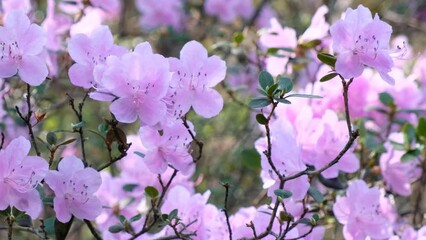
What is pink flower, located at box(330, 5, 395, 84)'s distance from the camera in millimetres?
1372

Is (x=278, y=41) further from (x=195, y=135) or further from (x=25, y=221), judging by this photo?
(x=25, y=221)

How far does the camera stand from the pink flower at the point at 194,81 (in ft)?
4.61

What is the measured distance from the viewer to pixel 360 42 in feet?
4.53

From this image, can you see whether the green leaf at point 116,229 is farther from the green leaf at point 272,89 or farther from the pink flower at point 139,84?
the green leaf at point 272,89

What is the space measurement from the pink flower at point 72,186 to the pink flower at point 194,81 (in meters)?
0.20

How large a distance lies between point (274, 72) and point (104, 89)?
885 mm

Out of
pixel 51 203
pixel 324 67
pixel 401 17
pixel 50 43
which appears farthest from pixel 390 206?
pixel 401 17

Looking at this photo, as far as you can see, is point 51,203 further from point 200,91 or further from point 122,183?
point 122,183

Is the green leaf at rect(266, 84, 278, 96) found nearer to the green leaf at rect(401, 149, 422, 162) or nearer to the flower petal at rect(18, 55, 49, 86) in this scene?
the flower petal at rect(18, 55, 49, 86)

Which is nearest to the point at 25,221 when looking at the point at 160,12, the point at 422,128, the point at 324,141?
the point at 324,141

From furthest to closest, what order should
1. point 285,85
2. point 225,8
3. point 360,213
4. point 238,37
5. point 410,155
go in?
point 225,8
point 238,37
point 410,155
point 360,213
point 285,85

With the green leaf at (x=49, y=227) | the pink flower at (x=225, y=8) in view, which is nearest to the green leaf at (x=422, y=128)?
the green leaf at (x=49, y=227)

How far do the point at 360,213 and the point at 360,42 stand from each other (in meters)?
0.47

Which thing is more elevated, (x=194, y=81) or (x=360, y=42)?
(x=360, y=42)
